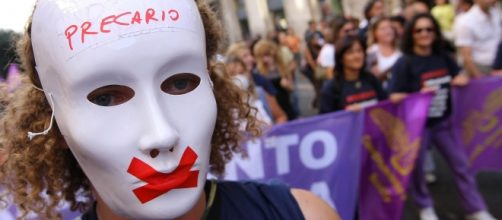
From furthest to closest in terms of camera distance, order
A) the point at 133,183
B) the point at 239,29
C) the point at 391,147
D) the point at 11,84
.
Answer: the point at 239,29 < the point at 391,147 < the point at 11,84 < the point at 133,183

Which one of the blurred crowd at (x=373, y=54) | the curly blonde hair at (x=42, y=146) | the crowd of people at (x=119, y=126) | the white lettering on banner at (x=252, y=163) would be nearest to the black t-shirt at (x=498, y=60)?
the blurred crowd at (x=373, y=54)

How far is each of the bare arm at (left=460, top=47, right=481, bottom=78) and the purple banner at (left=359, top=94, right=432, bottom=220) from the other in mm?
1183

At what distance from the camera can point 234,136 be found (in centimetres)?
169

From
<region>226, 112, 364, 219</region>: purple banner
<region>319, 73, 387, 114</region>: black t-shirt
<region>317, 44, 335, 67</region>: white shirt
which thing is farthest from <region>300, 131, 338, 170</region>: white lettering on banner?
<region>317, 44, 335, 67</region>: white shirt

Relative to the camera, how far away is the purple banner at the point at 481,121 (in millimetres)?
3469

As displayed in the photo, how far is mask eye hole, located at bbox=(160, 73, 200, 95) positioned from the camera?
1.19 metres

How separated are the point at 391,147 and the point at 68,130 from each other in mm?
2398

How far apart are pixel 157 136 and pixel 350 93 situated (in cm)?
236

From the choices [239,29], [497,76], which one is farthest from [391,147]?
[239,29]

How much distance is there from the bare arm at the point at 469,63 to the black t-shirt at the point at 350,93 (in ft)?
3.70

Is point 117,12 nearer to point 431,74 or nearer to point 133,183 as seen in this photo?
point 133,183

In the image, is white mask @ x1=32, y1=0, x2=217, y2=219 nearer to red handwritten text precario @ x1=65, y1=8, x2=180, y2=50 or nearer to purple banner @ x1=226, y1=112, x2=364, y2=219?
red handwritten text precario @ x1=65, y1=8, x2=180, y2=50

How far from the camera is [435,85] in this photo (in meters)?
3.36

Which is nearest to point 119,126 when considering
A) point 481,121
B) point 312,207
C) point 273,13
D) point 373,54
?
point 312,207
